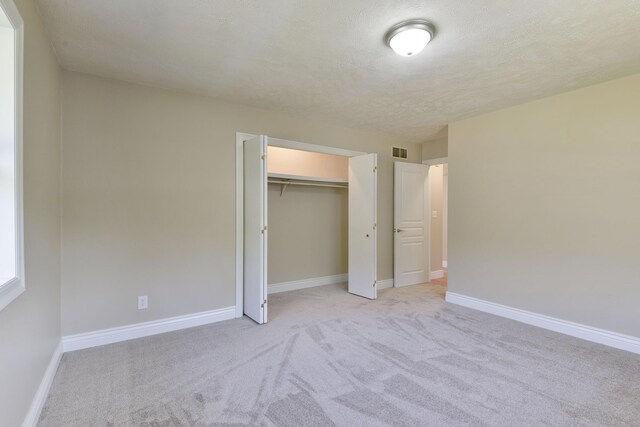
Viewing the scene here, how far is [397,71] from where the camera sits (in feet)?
8.87

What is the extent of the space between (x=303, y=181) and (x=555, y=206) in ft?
10.4

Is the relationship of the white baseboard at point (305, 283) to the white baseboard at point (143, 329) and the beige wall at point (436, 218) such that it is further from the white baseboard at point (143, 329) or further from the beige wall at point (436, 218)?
the beige wall at point (436, 218)

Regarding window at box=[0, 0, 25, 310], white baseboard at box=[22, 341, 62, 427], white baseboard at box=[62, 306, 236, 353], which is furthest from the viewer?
white baseboard at box=[62, 306, 236, 353]

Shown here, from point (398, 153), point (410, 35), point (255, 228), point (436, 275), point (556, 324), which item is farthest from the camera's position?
point (436, 275)

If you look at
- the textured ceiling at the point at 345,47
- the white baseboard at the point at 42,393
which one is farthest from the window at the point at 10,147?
the white baseboard at the point at 42,393

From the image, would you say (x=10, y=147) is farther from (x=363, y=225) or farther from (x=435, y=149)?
(x=435, y=149)

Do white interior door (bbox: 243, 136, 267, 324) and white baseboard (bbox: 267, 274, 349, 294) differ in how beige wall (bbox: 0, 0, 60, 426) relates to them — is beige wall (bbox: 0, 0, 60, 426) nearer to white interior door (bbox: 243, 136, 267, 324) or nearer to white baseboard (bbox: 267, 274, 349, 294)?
white interior door (bbox: 243, 136, 267, 324)

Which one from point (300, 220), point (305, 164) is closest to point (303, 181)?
point (305, 164)

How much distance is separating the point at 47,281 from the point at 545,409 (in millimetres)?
3459

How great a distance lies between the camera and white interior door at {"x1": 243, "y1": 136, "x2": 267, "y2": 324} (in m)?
3.27

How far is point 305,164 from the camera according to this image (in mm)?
5109

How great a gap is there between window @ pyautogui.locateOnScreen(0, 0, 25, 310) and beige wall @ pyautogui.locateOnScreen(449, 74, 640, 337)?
427 cm

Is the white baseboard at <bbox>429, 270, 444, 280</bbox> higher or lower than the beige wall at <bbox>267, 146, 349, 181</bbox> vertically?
lower

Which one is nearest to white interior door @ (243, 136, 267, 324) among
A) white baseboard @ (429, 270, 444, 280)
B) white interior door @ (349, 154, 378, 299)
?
white interior door @ (349, 154, 378, 299)
